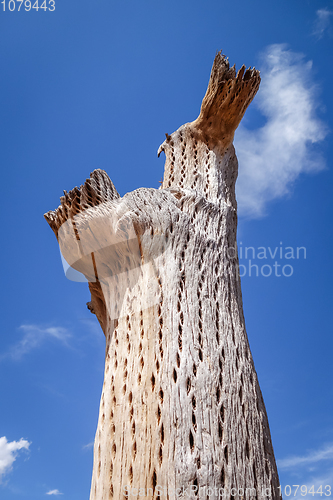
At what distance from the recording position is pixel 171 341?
286cm

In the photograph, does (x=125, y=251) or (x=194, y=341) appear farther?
(x=125, y=251)

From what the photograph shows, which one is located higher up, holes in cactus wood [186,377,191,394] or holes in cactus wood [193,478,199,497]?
holes in cactus wood [186,377,191,394]

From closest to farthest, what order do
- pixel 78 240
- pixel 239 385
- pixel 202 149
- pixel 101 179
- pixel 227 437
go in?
1. pixel 227 437
2. pixel 239 385
3. pixel 78 240
4. pixel 101 179
5. pixel 202 149

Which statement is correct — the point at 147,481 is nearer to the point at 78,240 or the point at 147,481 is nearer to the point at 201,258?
the point at 201,258

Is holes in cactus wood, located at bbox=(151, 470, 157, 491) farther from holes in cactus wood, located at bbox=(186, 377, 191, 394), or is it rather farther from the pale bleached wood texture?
holes in cactus wood, located at bbox=(186, 377, 191, 394)

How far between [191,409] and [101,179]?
7.85 ft

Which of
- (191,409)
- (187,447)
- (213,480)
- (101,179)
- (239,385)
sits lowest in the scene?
(213,480)

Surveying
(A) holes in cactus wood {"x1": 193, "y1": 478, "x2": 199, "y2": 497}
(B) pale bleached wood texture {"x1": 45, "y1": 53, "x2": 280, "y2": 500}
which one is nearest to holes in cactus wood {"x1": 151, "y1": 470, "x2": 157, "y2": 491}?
(B) pale bleached wood texture {"x1": 45, "y1": 53, "x2": 280, "y2": 500}

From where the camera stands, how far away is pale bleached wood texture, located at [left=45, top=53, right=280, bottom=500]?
2441 mm

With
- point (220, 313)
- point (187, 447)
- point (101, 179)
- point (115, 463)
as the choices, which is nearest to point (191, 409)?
point (187, 447)

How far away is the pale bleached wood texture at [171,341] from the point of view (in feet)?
8.01

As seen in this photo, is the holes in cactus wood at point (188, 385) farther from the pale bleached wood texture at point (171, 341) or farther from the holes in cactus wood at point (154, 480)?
the holes in cactus wood at point (154, 480)

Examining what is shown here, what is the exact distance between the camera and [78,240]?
12.1 feet

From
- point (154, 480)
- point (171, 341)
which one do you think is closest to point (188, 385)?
point (171, 341)
